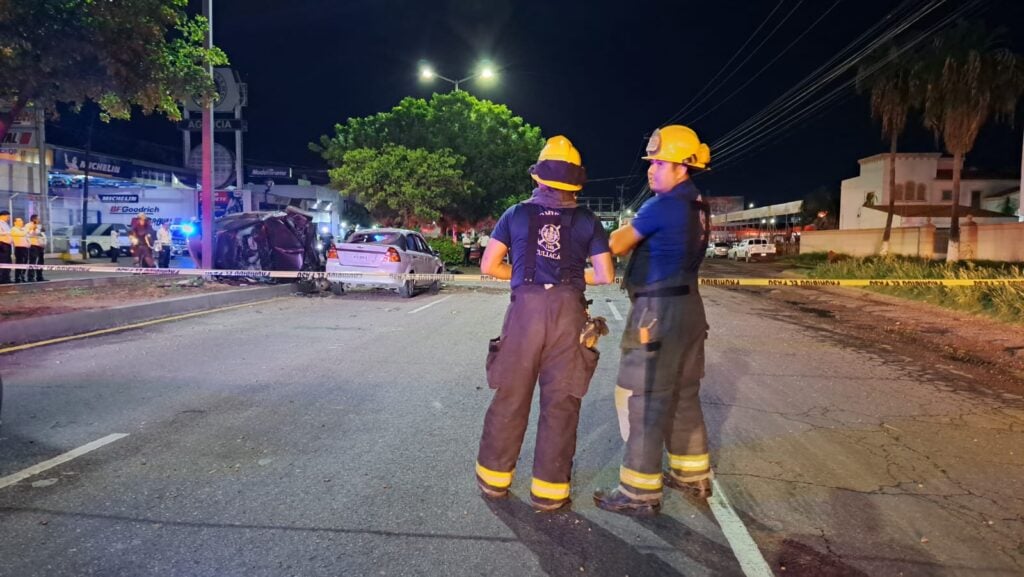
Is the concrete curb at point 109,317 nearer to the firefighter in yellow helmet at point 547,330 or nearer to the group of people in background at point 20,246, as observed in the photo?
the group of people in background at point 20,246

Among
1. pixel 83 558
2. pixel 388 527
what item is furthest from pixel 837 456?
pixel 83 558

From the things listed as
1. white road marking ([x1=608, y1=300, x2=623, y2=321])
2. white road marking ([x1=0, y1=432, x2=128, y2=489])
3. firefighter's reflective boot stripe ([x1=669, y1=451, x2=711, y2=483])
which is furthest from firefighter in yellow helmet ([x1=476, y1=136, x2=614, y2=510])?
white road marking ([x1=608, y1=300, x2=623, y2=321])

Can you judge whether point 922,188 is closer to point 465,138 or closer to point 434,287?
point 465,138

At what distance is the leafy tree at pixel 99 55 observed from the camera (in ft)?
32.9

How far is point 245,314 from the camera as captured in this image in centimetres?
1337

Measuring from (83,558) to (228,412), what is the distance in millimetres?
2700

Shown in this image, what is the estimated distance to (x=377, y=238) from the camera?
1684cm

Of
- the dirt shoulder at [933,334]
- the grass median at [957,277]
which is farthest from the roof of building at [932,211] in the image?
the dirt shoulder at [933,334]

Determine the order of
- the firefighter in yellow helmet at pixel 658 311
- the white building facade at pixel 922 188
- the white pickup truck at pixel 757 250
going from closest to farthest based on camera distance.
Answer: the firefighter in yellow helmet at pixel 658 311
the white building facade at pixel 922 188
the white pickup truck at pixel 757 250

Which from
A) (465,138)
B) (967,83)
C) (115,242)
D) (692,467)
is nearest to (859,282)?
(692,467)

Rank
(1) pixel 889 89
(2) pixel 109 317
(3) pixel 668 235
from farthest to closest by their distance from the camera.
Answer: (1) pixel 889 89
(2) pixel 109 317
(3) pixel 668 235

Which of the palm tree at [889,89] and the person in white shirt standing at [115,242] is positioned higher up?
the palm tree at [889,89]

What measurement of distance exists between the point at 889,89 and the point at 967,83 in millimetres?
3628

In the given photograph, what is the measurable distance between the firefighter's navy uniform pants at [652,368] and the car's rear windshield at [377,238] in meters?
12.9
